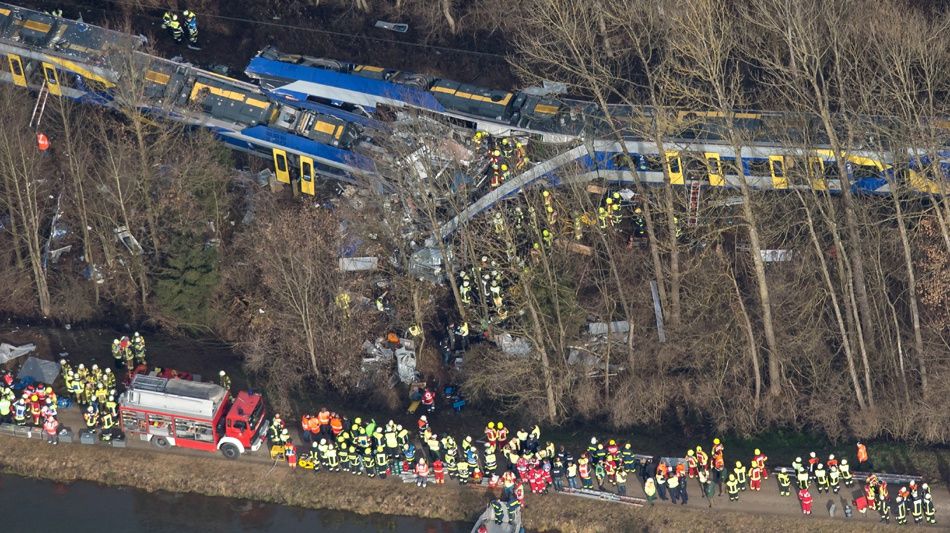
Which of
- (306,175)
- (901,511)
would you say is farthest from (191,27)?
(901,511)

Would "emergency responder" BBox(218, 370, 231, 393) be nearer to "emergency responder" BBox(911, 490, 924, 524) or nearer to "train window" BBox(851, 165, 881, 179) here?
"emergency responder" BBox(911, 490, 924, 524)

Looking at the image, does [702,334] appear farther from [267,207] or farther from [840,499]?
[267,207]

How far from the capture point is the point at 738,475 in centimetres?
4591

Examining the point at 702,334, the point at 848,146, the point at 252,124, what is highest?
the point at 252,124

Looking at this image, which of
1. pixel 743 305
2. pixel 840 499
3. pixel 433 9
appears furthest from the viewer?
pixel 433 9

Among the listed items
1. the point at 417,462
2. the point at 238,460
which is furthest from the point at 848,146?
the point at 238,460

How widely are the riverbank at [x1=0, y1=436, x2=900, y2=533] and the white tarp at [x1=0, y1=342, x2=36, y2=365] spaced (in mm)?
3466

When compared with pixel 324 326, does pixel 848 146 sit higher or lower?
higher

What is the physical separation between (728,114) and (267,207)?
1792 centimetres

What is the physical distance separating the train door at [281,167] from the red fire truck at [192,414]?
1170 cm

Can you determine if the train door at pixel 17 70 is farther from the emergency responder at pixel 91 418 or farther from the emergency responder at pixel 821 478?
the emergency responder at pixel 821 478

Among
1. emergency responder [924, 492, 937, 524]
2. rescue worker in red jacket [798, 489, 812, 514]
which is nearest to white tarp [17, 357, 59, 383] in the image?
rescue worker in red jacket [798, 489, 812, 514]

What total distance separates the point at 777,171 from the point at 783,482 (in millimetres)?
11440

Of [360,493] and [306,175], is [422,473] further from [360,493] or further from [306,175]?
[306,175]
